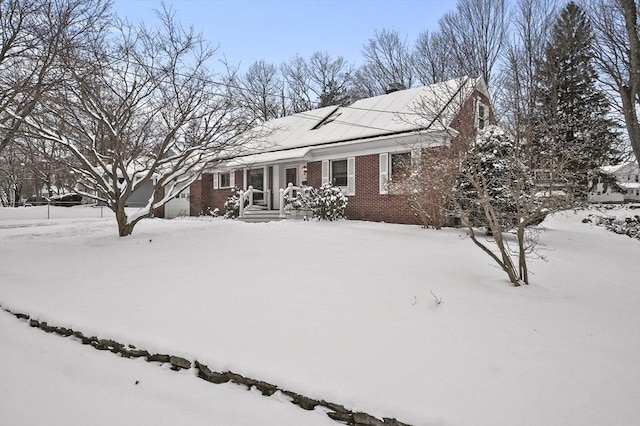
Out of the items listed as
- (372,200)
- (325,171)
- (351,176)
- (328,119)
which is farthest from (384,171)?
(328,119)

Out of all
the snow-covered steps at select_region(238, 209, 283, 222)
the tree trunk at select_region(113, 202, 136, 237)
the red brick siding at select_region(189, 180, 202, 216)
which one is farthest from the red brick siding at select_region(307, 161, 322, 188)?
the tree trunk at select_region(113, 202, 136, 237)

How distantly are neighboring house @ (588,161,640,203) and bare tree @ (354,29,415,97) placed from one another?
46.5 ft

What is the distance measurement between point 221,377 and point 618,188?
23.7 m

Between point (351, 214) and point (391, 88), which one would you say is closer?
point (351, 214)

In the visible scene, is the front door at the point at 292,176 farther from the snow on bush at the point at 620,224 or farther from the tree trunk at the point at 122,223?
the snow on bush at the point at 620,224

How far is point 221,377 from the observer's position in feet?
12.1

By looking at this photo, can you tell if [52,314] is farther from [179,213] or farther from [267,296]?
[179,213]

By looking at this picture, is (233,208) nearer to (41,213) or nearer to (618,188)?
(41,213)

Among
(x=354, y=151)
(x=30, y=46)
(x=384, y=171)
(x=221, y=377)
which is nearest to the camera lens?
(x=221, y=377)

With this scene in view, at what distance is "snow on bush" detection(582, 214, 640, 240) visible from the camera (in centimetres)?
1255

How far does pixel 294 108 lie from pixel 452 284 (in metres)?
29.0

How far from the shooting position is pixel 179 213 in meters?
21.2

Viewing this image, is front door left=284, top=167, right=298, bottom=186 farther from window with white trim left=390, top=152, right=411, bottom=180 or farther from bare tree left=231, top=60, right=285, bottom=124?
bare tree left=231, top=60, right=285, bottom=124

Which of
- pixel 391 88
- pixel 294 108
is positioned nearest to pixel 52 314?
pixel 391 88
